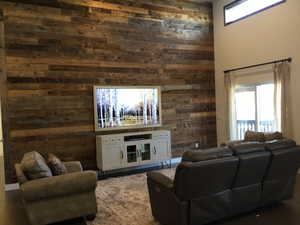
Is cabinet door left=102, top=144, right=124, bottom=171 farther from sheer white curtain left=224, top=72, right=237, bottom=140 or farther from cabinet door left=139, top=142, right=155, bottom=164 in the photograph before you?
sheer white curtain left=224, top=72, right=237, bottom=140

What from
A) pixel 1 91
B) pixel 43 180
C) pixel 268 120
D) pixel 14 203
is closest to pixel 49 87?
pixel 1 91

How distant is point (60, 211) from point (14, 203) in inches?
57.6

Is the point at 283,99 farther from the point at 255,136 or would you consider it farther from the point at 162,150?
the point at 162,150

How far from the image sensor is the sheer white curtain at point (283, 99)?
5219 mm

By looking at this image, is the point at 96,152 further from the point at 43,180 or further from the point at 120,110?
the point at 43,180

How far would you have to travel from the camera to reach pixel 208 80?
7.09m

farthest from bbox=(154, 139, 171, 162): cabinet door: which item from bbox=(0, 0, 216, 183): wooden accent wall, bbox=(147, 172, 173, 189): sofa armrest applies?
bbox=(147, 172, 173, 189): sofa armrest

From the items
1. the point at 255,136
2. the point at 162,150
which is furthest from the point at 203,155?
the point at 162,150

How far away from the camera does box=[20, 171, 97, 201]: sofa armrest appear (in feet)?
9.42

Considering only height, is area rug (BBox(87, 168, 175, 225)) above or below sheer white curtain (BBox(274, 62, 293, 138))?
below

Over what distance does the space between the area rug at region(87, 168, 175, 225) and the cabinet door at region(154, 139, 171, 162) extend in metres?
0.73

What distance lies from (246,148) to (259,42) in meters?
3.89

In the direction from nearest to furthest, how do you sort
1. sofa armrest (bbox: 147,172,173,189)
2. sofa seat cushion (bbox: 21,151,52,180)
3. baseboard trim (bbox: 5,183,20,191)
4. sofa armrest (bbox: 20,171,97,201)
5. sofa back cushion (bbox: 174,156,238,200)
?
sofa back cushion (bbox: 174,156,238,200)
sofa armrest (bbox: 147,172,173,189)
sofa armrest (bbox: 20,171,97,201)
sofa seat cushion (bbox: 21,151,52,180)
baseboard trim (bbox: 5,183,20,191)

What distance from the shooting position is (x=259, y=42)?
5898mm
